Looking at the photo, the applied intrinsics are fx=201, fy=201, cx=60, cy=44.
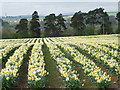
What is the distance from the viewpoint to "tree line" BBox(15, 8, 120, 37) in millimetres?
45406

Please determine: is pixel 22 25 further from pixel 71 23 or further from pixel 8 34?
pixel 71 23

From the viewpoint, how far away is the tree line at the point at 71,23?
149ft

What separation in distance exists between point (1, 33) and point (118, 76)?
131 ft

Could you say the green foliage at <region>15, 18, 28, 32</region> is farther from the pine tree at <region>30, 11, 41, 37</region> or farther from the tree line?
the pine tree at <region>30, 11, 41, 37</region>

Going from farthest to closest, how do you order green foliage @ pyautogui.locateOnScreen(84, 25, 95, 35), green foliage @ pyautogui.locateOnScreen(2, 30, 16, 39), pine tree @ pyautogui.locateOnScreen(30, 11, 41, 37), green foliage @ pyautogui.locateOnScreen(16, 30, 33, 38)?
green foliage @ pyautogui.locateOnScreen(84, 25, 95, 35) → pine tree @ pyautogui.locateOnScreen(30, 11, 41, 37) → green foliage @ pyautogui.locateOnScreen(16, 30, 33, 38) → green foliage @ pyautogui.locateOnScreen(2, 30, 16, 39)

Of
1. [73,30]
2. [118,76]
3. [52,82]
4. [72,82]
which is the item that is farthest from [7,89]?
[73,30]

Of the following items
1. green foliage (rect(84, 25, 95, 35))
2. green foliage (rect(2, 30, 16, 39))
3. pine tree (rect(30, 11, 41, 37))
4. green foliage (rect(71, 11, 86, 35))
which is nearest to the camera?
green foliage (rect(2, 30, 16, 39))

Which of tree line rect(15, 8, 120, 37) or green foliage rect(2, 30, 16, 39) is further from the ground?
tree line rect(15, 8, 120, 37)

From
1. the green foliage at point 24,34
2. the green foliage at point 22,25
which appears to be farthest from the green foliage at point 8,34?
the green foliage at point 22,25

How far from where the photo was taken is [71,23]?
1922 inches

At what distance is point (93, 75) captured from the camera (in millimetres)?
6230

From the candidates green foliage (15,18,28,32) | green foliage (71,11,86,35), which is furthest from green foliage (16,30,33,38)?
green foliage (71,11,86,35)

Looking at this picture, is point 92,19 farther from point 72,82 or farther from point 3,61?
point 72,82

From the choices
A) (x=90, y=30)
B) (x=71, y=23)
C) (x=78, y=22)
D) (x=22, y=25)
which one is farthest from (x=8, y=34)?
(x=90, y=30)
